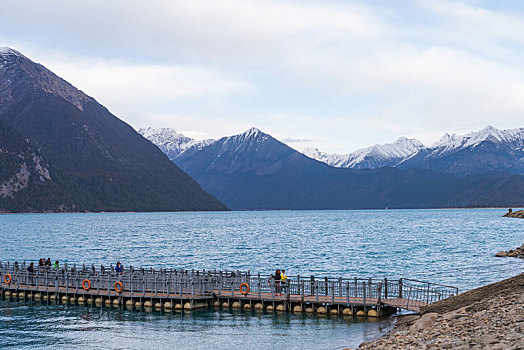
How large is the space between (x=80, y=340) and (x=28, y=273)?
21840 millimetres

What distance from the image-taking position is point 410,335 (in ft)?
104

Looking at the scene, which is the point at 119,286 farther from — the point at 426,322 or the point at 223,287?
the point at 426,322

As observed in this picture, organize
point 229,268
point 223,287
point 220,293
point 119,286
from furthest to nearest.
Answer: point 229,268
point 119,286
point 223,287
point 220,293

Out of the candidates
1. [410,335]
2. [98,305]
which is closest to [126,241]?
[98,305]

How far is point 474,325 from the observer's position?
2980 cm

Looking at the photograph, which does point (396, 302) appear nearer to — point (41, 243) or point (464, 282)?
point (464, 282)

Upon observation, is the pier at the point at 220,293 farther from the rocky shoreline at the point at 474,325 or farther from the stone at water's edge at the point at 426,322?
the stone at water's edge at the point at 426,322

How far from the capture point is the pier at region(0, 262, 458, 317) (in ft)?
153

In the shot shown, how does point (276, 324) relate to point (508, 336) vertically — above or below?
below

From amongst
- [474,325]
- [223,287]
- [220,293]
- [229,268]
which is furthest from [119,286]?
[229,268]

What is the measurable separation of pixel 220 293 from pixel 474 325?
81.8ft

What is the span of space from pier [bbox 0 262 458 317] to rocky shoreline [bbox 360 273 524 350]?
5.62 metres

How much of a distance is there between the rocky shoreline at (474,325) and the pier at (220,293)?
5623 millimetres

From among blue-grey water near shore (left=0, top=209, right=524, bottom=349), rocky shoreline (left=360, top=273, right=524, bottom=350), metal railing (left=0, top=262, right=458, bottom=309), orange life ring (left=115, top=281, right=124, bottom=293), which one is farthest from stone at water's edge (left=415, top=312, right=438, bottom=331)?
orange life ring (left=115, top=281, right=124, bottom=293)
